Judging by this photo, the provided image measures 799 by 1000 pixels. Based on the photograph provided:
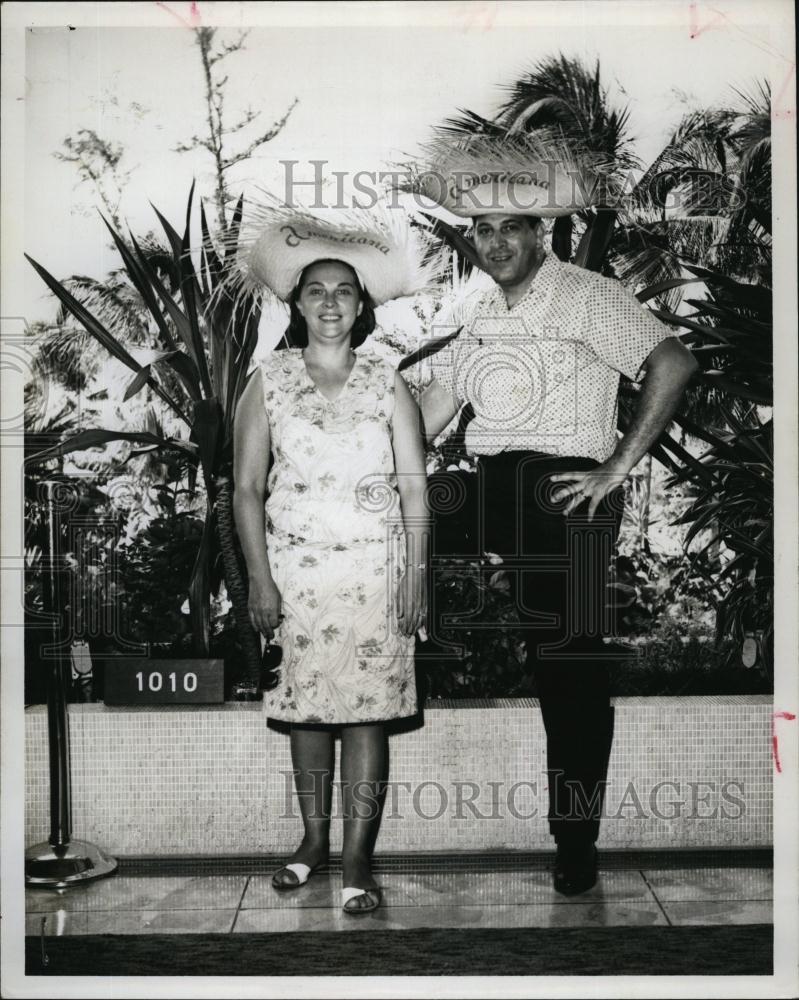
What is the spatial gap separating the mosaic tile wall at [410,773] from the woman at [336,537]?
0.37 feet

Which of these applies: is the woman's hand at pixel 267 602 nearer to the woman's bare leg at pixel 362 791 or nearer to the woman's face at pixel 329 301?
the woman's bare leg at pixel 362 791

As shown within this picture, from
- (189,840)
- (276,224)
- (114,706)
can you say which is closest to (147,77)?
(276,224)

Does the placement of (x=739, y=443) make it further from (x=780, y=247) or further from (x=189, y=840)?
(x=189, y=840)

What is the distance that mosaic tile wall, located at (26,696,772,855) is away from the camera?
439 centimetres

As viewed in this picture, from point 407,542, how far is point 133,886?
1.48 metres

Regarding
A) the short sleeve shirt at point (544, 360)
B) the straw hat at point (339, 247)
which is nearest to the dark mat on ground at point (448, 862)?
the short sleeve shirt at point (544, 360)

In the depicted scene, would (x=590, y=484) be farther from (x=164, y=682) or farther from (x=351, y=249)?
(x=164, y=682)

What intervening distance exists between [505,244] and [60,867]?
2558mm

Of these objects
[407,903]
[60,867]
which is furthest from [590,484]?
[60,867]

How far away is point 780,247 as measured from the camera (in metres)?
4.42

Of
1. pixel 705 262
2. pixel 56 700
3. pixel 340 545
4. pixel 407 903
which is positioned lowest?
pixel 407 903

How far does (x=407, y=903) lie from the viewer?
171 inches

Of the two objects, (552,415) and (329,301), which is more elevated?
(329,301)

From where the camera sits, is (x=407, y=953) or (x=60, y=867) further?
(x=60, y=867)
